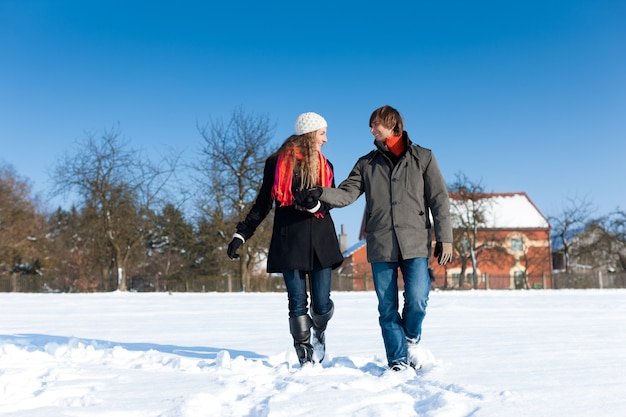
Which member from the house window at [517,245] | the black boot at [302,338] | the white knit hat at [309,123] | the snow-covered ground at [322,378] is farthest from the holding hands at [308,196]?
the house window at [517,245]

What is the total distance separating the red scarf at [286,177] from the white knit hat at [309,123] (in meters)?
0.16

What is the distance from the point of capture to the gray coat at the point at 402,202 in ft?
12.5

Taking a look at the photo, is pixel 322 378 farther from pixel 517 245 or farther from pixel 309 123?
pixel 517 245

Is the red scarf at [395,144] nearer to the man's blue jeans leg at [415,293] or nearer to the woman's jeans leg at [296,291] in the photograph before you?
the man's blue jeans leg at [415,293]

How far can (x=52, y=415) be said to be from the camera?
8.64 ft

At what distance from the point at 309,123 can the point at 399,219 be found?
0.94 m

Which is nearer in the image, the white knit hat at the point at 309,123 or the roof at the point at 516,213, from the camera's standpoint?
the white knit hat at the point at 309,123

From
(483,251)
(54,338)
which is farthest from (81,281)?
(54,338)

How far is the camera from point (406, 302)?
388 cm

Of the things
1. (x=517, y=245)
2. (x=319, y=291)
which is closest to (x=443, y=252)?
(x=319, y=291)

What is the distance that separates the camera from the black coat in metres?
3.98

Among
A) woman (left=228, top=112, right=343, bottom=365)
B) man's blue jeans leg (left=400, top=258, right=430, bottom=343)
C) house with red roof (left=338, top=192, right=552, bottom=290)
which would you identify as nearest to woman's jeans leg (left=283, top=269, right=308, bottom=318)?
woman (left=228, top=112, right=343, bottom=365)

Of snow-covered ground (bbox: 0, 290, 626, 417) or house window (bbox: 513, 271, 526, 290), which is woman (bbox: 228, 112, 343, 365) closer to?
snow-covered ground (bbox: 0, 290, 626, 417)

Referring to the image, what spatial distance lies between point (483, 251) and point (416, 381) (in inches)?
1710
